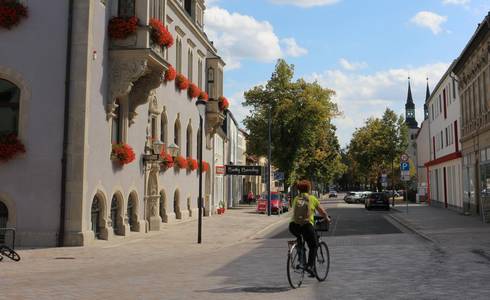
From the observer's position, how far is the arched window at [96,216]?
18.3 meters

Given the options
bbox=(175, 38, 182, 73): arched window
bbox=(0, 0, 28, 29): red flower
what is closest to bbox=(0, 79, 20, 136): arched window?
bbox=(0, 0, 28, 29): red flower

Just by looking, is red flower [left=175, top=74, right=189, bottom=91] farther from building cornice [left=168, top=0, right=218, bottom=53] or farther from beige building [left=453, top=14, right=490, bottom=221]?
beige building [left=453, top=14, right=490, bottom=221]

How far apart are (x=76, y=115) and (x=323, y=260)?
1024cm

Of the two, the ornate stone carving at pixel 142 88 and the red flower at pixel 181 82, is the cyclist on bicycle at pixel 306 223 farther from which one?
the red flower at pixel 181 82

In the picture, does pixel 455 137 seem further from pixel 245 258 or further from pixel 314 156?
pixel 245 258

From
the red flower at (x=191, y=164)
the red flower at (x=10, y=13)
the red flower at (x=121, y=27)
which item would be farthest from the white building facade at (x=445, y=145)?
the red flower at (x=10, y=13)

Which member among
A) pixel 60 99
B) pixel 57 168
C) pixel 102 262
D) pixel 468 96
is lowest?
pixel 102 262

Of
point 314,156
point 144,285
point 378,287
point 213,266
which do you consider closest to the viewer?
point 378,287

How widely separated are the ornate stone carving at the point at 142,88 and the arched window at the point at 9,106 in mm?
4880

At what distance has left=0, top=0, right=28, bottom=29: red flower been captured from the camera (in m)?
16.8

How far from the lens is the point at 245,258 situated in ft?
46.2

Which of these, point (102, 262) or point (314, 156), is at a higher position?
point (314, 156)

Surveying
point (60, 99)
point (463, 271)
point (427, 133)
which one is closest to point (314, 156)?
point (427, 133)

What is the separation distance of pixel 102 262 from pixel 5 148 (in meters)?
5.53
